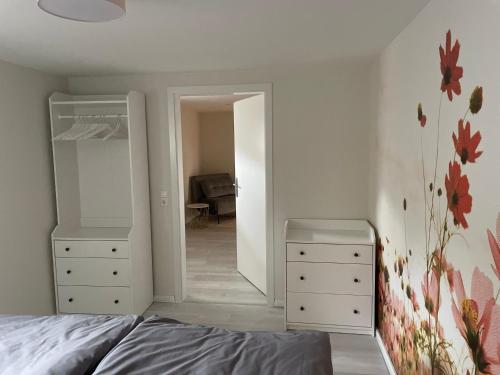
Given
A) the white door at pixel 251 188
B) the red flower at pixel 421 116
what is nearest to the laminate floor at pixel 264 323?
the white door at pixel 251 188

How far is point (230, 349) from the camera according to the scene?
165 centimetres

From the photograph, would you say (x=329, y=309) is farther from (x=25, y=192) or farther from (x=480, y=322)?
(x=25, y=192)

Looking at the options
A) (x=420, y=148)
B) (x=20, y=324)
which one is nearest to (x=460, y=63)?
(x=420, y=148)

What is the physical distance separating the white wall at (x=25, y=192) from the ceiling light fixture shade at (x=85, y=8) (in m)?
1.60

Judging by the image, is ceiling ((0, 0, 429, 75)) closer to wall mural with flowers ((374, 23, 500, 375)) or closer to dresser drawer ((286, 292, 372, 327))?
wall mural with flowers ((374, 23, 500, 375))

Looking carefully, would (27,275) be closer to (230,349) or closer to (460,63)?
(230,349)

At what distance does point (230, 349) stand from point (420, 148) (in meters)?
1.37

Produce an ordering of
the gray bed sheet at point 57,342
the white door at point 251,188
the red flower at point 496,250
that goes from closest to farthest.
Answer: the red flower at point 496,250 → the gray bed sheet at point 57,342 → the white door at point 251,188

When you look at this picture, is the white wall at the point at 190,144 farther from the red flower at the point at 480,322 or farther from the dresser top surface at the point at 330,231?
the red flower at the point at 480,322

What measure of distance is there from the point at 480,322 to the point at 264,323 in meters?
2.30

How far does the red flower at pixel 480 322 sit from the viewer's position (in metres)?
1.24

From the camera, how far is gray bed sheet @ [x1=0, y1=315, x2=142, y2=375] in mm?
1497

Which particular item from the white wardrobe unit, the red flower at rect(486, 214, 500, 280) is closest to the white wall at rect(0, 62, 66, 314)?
the white wardrobe unit

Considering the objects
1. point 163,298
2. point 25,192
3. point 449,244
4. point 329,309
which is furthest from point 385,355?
point 25,192
